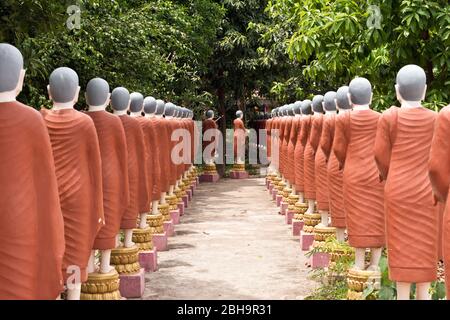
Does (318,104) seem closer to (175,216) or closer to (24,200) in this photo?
(175,216)

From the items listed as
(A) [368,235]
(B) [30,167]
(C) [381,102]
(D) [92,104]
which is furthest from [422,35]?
(B) [30,167]

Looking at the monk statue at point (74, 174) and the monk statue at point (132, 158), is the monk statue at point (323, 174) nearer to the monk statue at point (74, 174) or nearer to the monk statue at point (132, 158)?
the monk statue at point (132, 158)

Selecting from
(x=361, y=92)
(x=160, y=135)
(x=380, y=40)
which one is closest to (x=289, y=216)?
(x=160, y=135)

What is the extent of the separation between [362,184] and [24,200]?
3.41 m

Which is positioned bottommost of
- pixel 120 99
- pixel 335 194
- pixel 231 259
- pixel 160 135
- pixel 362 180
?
pixel 231 259

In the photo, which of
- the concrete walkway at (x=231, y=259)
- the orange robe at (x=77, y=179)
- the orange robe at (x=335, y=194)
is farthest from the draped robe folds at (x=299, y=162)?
the orange robe at (x=77, y=179)

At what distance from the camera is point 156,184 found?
8.63 meters

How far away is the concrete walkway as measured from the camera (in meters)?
6.98

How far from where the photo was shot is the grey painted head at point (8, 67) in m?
3.46

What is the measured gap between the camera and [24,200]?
3471 millimetres

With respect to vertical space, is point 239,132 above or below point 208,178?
above

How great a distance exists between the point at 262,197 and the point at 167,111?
Result: 4.58m

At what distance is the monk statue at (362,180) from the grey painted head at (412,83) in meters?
1.20

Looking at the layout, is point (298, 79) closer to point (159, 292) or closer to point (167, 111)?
point (167, 111)
